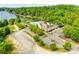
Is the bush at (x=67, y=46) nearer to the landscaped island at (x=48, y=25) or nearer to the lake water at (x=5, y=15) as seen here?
the landscaped island at (x=48, y=25)

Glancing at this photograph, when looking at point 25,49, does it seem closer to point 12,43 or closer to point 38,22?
point 12,43

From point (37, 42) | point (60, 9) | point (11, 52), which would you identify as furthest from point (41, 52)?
point (60, 9)

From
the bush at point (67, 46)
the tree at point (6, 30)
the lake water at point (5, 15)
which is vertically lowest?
the bush at point (67, 46)

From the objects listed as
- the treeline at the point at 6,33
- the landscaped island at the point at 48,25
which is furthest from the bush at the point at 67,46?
the treeline at the point at 6,33

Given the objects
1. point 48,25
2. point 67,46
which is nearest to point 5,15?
point 48,25

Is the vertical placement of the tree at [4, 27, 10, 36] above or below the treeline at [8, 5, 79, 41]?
below

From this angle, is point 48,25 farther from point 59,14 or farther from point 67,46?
point 67,46

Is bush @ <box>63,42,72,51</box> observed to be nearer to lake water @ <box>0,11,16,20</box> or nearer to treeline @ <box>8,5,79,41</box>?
treeline @ <box>8,5,79,41</box>

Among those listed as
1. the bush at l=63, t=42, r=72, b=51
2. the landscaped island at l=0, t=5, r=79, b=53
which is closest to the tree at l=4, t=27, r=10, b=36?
the landscaped island at l=0, t=5, r=79, b=53

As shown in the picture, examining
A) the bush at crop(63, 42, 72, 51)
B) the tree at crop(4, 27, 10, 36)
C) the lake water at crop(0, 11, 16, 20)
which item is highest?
the lake water at crop(0, 11, 16, 20)
